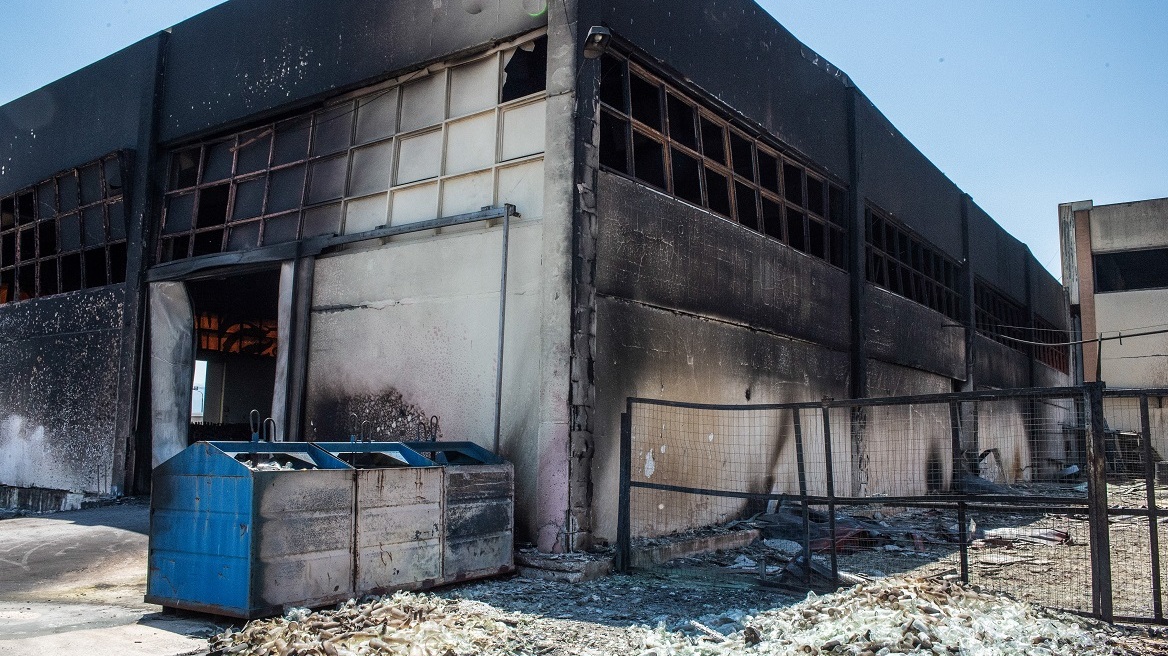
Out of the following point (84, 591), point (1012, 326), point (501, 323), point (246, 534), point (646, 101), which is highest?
point (646, 101)

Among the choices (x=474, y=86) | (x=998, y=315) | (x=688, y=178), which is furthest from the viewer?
(x=998, y=315)

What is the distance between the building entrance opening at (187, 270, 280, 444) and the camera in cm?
1997

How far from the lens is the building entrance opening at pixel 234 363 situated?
65.5ft

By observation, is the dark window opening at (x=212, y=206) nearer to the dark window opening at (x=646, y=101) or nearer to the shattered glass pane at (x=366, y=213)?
the shattered glass pane at (x=366, y=213)

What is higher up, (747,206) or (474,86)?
(474,86)

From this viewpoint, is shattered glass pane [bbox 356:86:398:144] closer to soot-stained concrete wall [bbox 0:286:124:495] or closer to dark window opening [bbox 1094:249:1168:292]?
soot-stained concrete wall [bbox 0:286:124:495]

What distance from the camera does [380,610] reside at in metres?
6.39

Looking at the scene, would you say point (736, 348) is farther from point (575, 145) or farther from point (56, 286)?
point (56, 286)

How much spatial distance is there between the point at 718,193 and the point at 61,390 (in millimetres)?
12046

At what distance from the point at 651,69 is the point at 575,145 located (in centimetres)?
228

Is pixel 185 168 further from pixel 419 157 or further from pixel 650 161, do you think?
pixel 650 161

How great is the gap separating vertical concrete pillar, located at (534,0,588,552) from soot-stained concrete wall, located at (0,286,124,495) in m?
8.67

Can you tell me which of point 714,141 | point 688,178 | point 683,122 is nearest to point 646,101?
point 683,122

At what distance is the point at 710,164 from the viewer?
1241 centimetres
